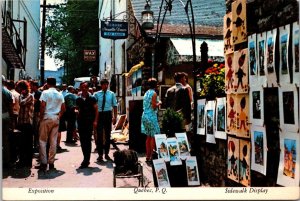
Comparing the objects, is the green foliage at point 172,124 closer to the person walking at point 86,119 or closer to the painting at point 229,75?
the painting at point 229,75

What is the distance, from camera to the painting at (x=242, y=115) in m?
4.29

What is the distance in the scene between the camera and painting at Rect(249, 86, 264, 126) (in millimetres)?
4031

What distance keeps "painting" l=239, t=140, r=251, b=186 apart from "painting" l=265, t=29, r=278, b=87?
0.76 m

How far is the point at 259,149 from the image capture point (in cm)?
411

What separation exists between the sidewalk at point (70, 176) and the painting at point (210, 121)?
898 millimetres

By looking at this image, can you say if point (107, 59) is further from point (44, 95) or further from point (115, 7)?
point (44, 95)

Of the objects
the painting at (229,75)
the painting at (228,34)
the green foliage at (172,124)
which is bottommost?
the green foliage at (172,124)

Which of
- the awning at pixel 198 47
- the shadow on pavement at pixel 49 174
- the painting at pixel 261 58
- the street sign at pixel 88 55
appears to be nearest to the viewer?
the painting at pixel 261 58

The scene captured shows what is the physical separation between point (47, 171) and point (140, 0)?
5.30m

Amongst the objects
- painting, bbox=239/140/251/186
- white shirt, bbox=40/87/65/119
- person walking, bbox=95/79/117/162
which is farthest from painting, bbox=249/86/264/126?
person walking, bbox=95/79/117/162

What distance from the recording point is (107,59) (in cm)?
1600

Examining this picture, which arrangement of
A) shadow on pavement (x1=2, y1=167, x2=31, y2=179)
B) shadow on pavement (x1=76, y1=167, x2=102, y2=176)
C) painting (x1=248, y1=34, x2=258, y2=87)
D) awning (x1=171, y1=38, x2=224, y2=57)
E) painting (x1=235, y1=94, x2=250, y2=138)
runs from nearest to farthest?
painting (x1=248, y1=34, x2=258, y2=87) < painting (x1=235, y1=94, x2=250, y2=138) < shadow on pavement (x1=2, y1=167, x2=31, y2=179) < shadow on pavement (x1=76, y1=167, x2=102, y2=176) < awning (x1=171, y1=38, x2=224, y2=57)

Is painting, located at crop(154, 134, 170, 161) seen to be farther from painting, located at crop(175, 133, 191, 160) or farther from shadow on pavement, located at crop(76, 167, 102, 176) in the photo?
shadow on pavement, located at crop(76, 167, 102, 176)

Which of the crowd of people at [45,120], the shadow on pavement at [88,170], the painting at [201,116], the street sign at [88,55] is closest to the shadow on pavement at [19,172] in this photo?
the crowd of people at [45,120]
